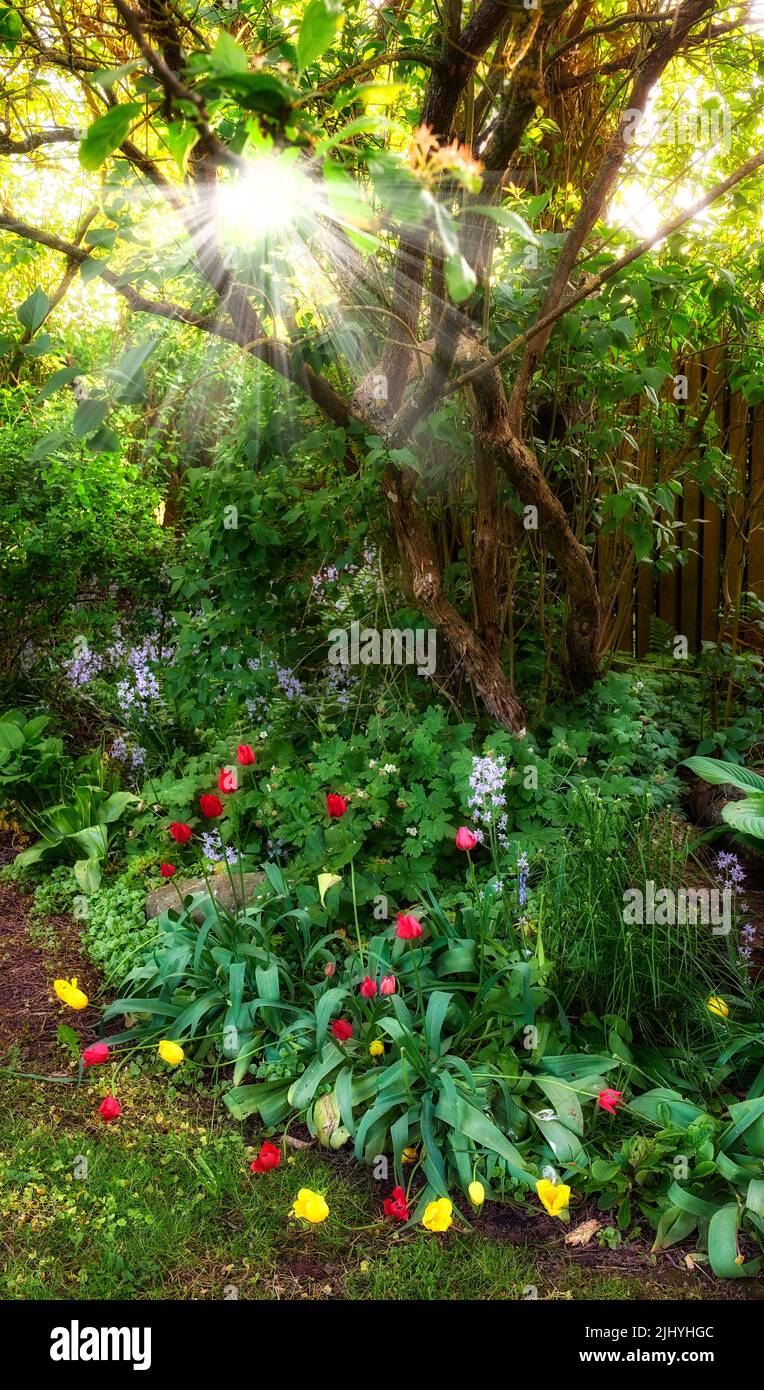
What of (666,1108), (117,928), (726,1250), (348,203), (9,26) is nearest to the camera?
(348,203)

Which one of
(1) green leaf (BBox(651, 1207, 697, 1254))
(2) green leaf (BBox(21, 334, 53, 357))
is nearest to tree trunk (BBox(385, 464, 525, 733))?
(2) green leaf (BBox(21, 334, 53, 357))

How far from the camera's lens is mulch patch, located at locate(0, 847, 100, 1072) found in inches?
129

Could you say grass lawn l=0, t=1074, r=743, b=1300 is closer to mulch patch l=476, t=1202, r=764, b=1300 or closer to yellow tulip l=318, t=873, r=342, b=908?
mulch patch l=476, t=1202, r=764, b=1300

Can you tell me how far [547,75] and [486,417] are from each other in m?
1.56

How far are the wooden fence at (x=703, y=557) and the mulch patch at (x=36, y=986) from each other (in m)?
2.72

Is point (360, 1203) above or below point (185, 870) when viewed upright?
below

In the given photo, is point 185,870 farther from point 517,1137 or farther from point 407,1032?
point 517,1137

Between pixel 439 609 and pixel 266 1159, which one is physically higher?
pixel 439 609

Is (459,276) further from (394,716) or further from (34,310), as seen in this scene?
(394,716)

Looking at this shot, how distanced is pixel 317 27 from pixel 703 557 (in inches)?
203

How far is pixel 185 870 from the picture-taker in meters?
3.91

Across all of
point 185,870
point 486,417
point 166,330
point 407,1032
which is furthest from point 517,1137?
point 166,330

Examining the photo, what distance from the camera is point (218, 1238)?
243 cm

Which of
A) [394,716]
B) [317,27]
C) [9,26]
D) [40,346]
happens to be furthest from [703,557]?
[317,27]
